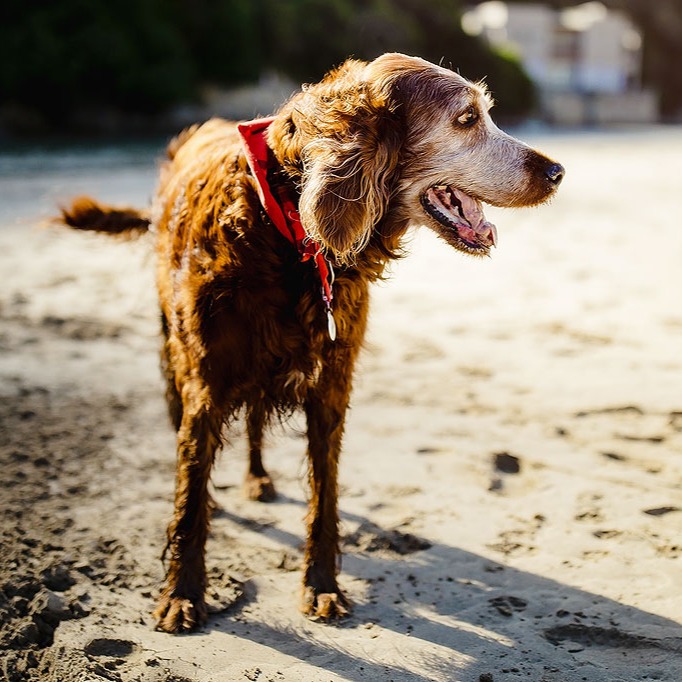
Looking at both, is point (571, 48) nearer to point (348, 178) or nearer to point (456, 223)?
point (456, 223)

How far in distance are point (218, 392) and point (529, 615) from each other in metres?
1.25

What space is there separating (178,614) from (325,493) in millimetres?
639

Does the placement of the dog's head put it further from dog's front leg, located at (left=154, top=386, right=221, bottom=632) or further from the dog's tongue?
dog's front leg, located at (left=154, top=386, right=221, bottom=632)

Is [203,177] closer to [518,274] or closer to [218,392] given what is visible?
[218,392]

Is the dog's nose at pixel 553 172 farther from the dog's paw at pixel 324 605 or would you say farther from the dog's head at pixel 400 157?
the dog's paw at pixel 324 605

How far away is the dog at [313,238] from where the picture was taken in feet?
8.98

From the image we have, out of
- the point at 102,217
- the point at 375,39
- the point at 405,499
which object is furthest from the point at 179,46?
the point at 405,499

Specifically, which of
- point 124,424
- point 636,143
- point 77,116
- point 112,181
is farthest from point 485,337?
point 77,116

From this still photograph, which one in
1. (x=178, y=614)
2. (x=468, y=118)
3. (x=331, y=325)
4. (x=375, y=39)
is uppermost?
(x=375, y=39)

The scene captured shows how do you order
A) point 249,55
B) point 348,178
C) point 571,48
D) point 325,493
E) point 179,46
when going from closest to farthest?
point 348,178 < point 325,493 < point 179,46 < point 249,55 < point 571,48

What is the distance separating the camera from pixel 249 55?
3425 cm

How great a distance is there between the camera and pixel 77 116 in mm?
29188

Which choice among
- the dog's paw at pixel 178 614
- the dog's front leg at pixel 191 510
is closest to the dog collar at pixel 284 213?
the dog's front leg at pixel 191 510

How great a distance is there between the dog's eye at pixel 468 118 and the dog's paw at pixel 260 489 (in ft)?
5.90
